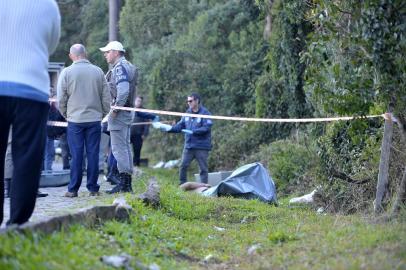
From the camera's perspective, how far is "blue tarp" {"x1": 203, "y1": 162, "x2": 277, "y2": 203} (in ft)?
40.4

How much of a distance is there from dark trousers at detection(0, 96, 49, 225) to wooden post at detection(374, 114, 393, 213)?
4.65 meters

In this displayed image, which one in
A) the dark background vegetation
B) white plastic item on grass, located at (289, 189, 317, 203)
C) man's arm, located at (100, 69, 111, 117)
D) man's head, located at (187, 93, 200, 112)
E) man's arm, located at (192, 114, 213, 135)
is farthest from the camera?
man's head, located at (187, 93, 200, 112)

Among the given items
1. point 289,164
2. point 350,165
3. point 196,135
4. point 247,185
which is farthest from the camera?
point 289,164

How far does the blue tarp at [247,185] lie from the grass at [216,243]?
213cm

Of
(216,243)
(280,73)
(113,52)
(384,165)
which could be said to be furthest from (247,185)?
(280,73)

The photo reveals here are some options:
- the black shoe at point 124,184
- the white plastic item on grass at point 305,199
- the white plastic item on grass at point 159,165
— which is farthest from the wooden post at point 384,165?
the white plastic item on grass at point 159,165

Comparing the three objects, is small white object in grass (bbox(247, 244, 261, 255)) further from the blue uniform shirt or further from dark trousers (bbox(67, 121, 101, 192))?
the blue uniform shirt

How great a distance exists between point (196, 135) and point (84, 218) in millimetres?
7935

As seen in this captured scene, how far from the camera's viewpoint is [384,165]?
9.61 m

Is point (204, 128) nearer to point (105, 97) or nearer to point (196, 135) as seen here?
point (196, 135)

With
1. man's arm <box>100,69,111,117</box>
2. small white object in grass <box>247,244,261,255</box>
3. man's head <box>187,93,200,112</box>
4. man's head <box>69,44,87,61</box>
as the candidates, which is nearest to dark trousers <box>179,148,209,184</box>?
man's head <box>187,93,200,112</box>

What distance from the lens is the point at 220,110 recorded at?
22.5 m

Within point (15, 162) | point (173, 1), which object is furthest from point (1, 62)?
point (173, 1)

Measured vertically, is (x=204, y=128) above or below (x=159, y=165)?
above
